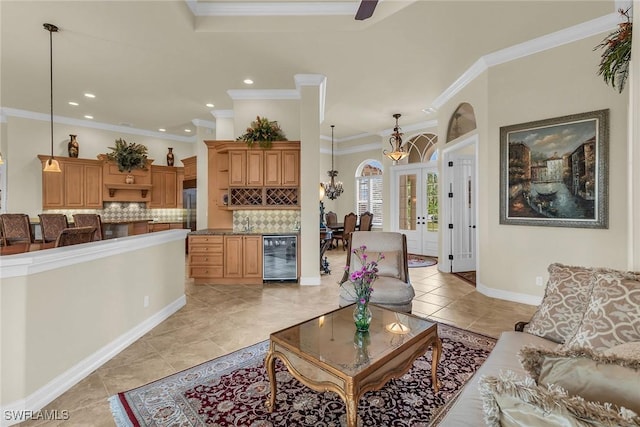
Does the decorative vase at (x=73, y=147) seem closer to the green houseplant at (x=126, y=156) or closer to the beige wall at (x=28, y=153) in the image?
the beige wall at (x=28, y=153)

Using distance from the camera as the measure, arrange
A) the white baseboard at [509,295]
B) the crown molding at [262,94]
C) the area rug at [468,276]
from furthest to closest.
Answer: the crown molding at [262,94]
the area rug at [468,276]
the white baseboard at [509,295]

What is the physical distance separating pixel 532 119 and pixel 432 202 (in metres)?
3.77

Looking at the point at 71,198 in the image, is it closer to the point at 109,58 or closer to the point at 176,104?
the point at 176,104

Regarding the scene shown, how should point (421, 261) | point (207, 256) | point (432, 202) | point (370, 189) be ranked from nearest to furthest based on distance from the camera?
1. point (207, 256)
2. point (421, 261)
3. point (432, 202)
4. point (370, 189)

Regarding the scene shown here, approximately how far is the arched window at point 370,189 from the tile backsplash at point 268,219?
14.8ft

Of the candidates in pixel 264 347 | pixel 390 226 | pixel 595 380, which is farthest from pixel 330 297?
pixel 390 226

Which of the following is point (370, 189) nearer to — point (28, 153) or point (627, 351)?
point (627, 351)

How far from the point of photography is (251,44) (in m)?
3.77

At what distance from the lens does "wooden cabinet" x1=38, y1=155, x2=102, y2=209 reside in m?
6.36

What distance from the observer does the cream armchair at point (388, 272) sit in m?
2.89

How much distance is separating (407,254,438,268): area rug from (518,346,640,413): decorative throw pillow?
18.3 ft

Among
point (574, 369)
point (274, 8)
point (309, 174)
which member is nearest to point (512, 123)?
point (309, 174)

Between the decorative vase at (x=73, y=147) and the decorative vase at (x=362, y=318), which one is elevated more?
the decorative vase at (x=73, y=147)

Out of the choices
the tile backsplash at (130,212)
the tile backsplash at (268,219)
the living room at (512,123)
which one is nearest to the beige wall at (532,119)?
the living room at (512,123)
